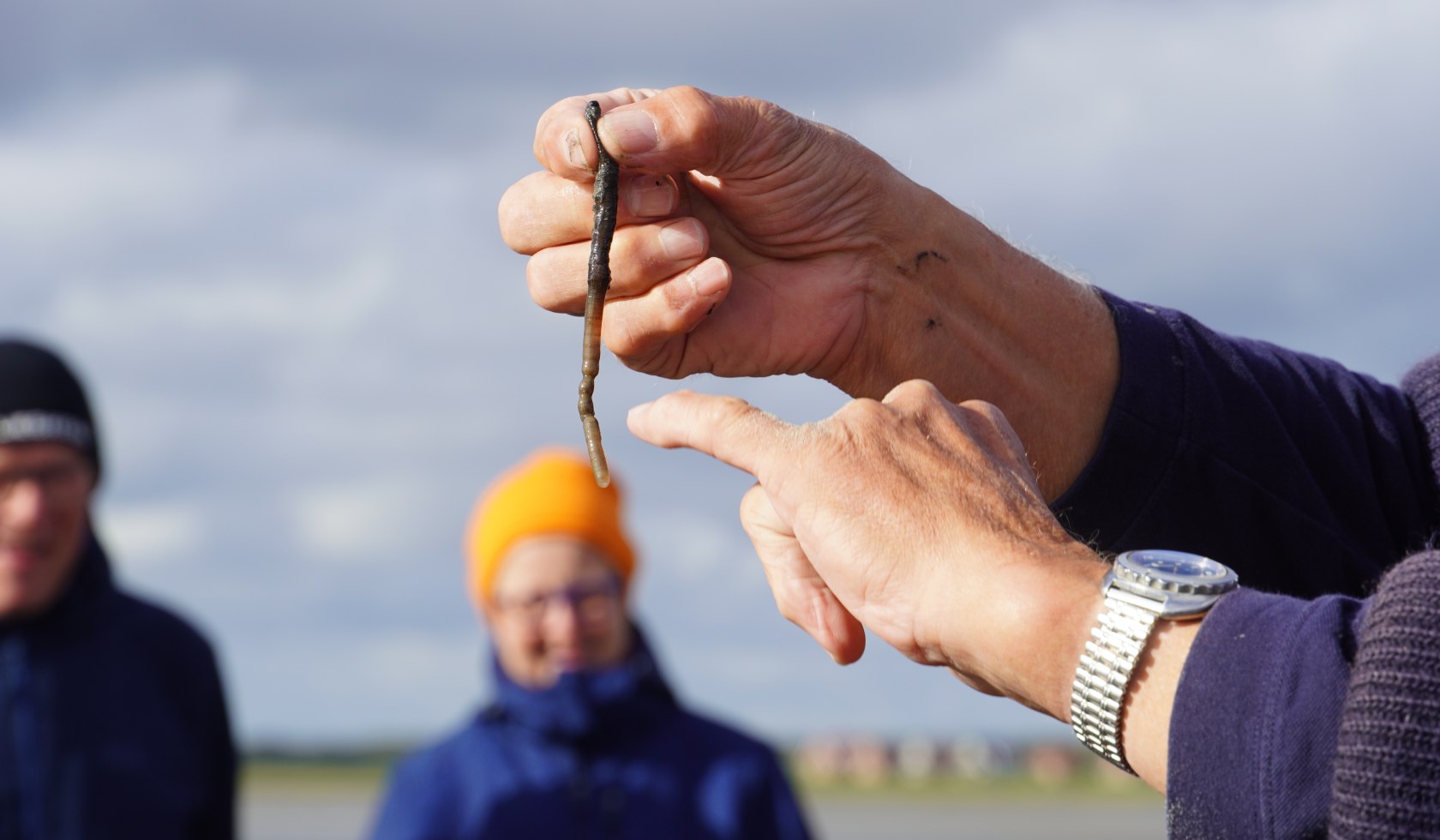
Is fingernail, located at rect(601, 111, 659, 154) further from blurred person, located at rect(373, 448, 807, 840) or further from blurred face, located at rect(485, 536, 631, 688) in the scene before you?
blurred face, located at rect(485, 536, 631, 688)

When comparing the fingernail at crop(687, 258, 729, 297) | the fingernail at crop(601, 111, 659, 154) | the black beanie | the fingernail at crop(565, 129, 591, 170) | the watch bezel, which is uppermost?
the fingernail at crop(601, 111, 659, 154)

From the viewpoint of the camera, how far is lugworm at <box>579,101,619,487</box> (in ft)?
10.2

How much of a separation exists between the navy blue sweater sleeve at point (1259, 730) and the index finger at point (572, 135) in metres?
1.60

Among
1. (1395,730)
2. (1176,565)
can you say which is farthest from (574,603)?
(1395,730)

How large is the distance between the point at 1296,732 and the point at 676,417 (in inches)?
43.8

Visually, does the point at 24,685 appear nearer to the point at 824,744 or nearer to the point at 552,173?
the point at 552,173

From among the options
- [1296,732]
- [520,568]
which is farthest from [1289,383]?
[520,568]

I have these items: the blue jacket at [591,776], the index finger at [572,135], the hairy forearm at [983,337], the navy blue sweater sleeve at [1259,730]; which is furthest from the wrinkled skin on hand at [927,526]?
the blue jacket at [591,776]

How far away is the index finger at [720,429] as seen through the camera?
8.38 feet

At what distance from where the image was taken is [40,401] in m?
5.86

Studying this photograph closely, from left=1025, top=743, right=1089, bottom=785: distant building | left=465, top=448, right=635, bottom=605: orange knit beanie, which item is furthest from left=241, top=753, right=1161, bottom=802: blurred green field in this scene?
left=465, top=448, right=635, bottom=605: orange knit beanie

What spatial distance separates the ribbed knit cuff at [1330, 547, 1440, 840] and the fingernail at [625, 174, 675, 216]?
1706 millimetres

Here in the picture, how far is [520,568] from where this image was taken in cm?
673

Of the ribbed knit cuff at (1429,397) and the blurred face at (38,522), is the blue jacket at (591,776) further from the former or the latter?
the ribbed knit cuff at (1429,397)
